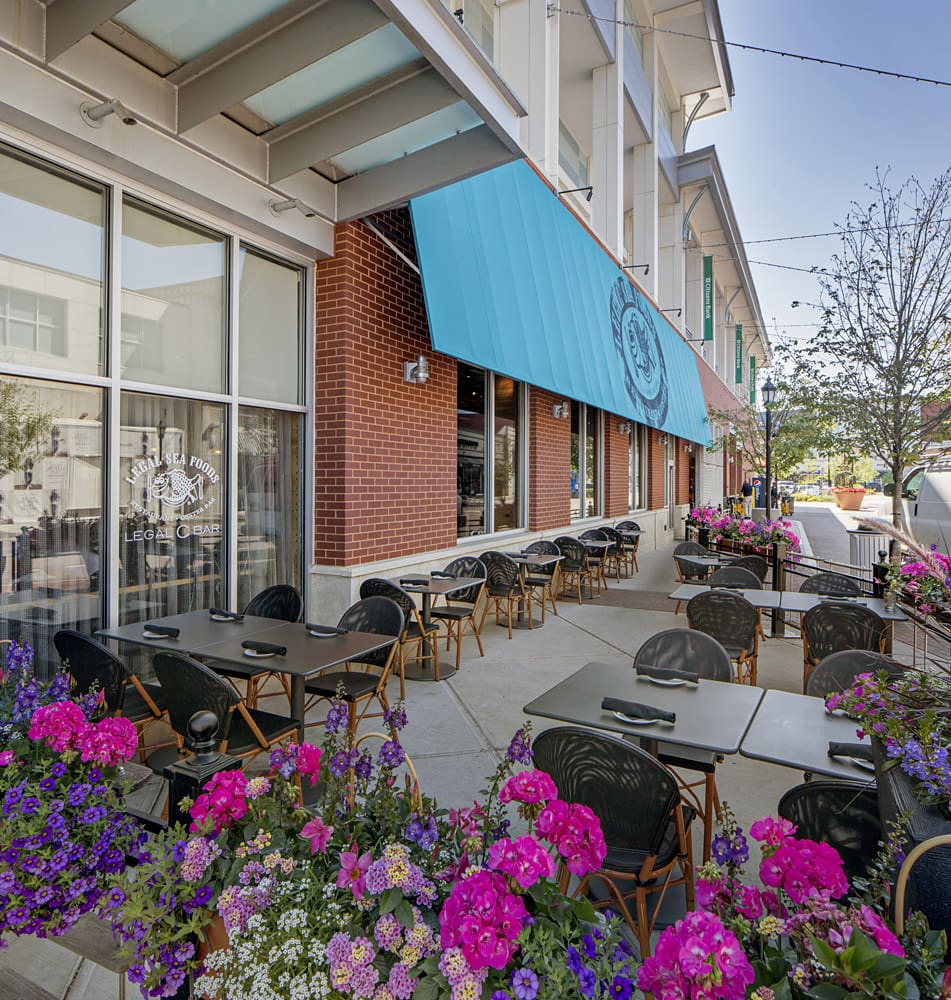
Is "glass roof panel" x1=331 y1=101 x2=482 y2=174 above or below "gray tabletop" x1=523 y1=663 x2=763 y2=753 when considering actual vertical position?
above

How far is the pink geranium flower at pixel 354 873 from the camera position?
55.1 inches

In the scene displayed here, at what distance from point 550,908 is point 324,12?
464 centimetres

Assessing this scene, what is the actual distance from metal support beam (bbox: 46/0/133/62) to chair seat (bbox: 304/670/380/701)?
13.2 ft

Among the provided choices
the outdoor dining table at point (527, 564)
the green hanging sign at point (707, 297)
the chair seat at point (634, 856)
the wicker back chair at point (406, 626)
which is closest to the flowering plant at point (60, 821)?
the chair seat at point (634, 856)

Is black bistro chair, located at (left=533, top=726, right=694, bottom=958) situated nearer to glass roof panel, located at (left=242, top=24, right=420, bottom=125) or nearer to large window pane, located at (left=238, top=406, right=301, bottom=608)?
large window pane, located at (left=238, top=406, right=301, bottom=608)

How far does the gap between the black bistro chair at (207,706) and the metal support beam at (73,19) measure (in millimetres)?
3421

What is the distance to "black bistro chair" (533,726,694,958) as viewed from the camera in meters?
2.28

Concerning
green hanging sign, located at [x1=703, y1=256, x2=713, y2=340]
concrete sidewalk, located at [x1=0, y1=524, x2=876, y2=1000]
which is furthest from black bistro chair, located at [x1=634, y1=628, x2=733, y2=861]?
green hanging sign, located at [x1=703, y1=256, x2=713, y2=340]

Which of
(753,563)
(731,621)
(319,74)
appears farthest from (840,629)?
(319,74)

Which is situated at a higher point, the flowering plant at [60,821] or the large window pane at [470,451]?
the large window pane at [470,451]

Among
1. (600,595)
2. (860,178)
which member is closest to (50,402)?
(600,595)

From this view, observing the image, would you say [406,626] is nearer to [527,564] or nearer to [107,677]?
[107,677]

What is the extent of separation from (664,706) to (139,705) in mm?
3098

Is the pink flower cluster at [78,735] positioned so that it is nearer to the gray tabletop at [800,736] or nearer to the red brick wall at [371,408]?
the gray tabletop at [800,736]
